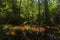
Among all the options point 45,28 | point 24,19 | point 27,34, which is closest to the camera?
point 27,34

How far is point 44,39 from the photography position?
3.54m

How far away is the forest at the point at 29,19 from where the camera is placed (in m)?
3.55

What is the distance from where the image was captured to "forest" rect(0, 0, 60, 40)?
3555 millimetres

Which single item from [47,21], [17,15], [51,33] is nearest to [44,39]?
[51,33]

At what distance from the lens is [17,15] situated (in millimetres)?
4172

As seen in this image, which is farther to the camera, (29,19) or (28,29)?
(29,19)

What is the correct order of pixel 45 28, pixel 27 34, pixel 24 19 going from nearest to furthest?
pixel 27 34 < pixel 45 28 < pixel 24 19

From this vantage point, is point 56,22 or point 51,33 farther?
point 56,22

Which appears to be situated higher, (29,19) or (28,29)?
(29,19)

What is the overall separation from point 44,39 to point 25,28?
1.70 ft

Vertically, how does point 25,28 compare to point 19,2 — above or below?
below

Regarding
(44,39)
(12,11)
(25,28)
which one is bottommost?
(44,39)

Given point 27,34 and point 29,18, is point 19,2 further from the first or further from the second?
point 27,34

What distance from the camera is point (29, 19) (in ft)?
13.6
